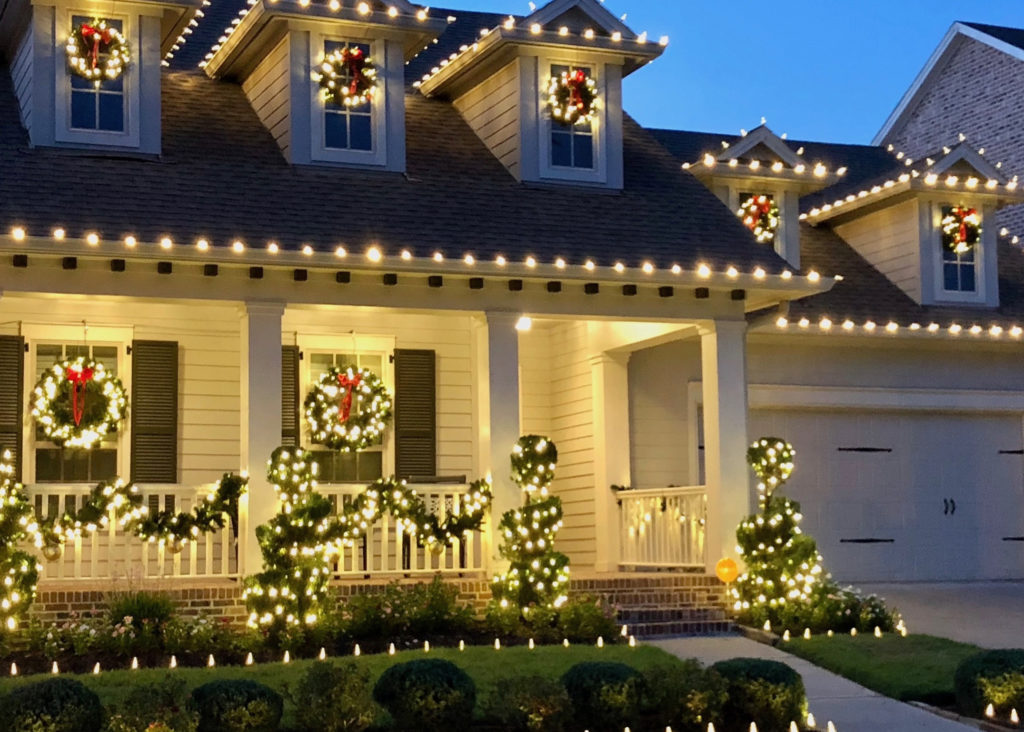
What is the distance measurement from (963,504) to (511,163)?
22.4 feet

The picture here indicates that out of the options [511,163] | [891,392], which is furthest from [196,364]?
[891,392]

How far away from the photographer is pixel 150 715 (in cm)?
894

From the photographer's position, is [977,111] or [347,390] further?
[977,111]

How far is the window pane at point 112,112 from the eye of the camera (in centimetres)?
1503

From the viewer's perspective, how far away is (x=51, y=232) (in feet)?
43.6

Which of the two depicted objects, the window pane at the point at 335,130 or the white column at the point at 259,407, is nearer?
the white column at the point at 259,407

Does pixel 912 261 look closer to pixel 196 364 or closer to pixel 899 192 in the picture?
pixel 899 192

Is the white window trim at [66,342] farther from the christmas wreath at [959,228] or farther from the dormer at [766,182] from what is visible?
the christmas wreath at [959,228]

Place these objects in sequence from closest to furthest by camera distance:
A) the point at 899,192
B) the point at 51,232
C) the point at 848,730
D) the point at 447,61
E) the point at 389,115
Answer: the point at 848,730 < the point at 51,232 < the point at 389,115 < the point at 447,61 < the point at 899,192

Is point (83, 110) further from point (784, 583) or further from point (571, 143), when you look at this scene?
point (784, 583)

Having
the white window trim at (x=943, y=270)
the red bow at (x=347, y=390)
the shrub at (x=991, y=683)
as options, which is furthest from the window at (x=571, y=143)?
the shrub at (x=991, y=683)

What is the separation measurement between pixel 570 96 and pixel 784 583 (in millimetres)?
5324

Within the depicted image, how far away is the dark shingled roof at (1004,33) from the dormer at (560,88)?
8664 mm

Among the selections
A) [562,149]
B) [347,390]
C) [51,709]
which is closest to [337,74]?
[562,149]
